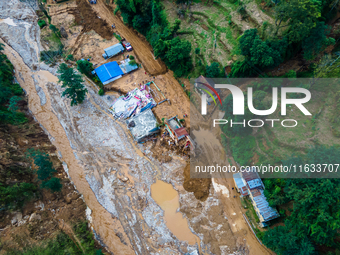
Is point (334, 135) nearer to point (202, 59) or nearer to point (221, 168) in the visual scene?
point (221, 168)

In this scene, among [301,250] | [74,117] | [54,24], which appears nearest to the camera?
[301,250]

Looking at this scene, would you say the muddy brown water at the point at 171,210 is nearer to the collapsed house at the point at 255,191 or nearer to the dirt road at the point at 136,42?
the collapsed house at the point at 255,191

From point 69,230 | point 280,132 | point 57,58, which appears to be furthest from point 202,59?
point 69,230

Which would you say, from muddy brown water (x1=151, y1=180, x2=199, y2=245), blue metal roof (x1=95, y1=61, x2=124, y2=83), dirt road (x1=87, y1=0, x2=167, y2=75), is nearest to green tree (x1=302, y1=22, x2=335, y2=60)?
dirt road (x1=87, y1=0, x2=167, y2=75)

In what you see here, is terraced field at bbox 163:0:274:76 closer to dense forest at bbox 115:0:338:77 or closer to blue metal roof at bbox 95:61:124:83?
dense forest at bbox 115:0:338:77

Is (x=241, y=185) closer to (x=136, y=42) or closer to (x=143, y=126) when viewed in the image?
(x=143, y=126)

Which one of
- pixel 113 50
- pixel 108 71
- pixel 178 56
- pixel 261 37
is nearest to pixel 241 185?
pixel 178 56
